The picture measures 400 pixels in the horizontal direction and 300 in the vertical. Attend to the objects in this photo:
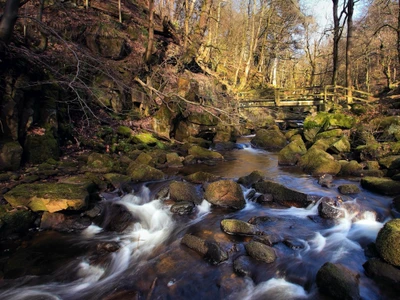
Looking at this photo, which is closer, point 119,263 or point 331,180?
point 119,263

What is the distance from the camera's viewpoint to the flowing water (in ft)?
14.4

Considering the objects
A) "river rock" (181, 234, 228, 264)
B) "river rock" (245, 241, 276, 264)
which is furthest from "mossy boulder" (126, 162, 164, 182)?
"river rock" (245, 241, 276, 264)

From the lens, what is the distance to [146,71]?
1448 centimetres

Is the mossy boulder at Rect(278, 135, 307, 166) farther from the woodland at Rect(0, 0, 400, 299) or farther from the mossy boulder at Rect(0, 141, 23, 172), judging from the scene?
the mossy boulder at Rect(0, 141, 23, 172)

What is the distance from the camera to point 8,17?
6.17m

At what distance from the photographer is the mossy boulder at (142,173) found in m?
8.75

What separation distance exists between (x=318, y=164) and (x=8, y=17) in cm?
1011

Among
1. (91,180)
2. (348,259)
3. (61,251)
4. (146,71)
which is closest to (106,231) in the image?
→ (61,251)

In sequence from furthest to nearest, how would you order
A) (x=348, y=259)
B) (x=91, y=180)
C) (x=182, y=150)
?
(x=182, y=150)
(x=91, y=180)
(x=348, y=259)

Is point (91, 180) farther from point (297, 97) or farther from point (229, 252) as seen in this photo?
point (297, 97)

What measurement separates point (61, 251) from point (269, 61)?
36.2m

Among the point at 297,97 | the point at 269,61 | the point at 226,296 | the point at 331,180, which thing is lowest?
the point at 226,296

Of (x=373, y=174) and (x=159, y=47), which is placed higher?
(x=159, y=47)

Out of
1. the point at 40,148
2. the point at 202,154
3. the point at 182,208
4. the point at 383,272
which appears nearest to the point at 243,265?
the point at 383,272
